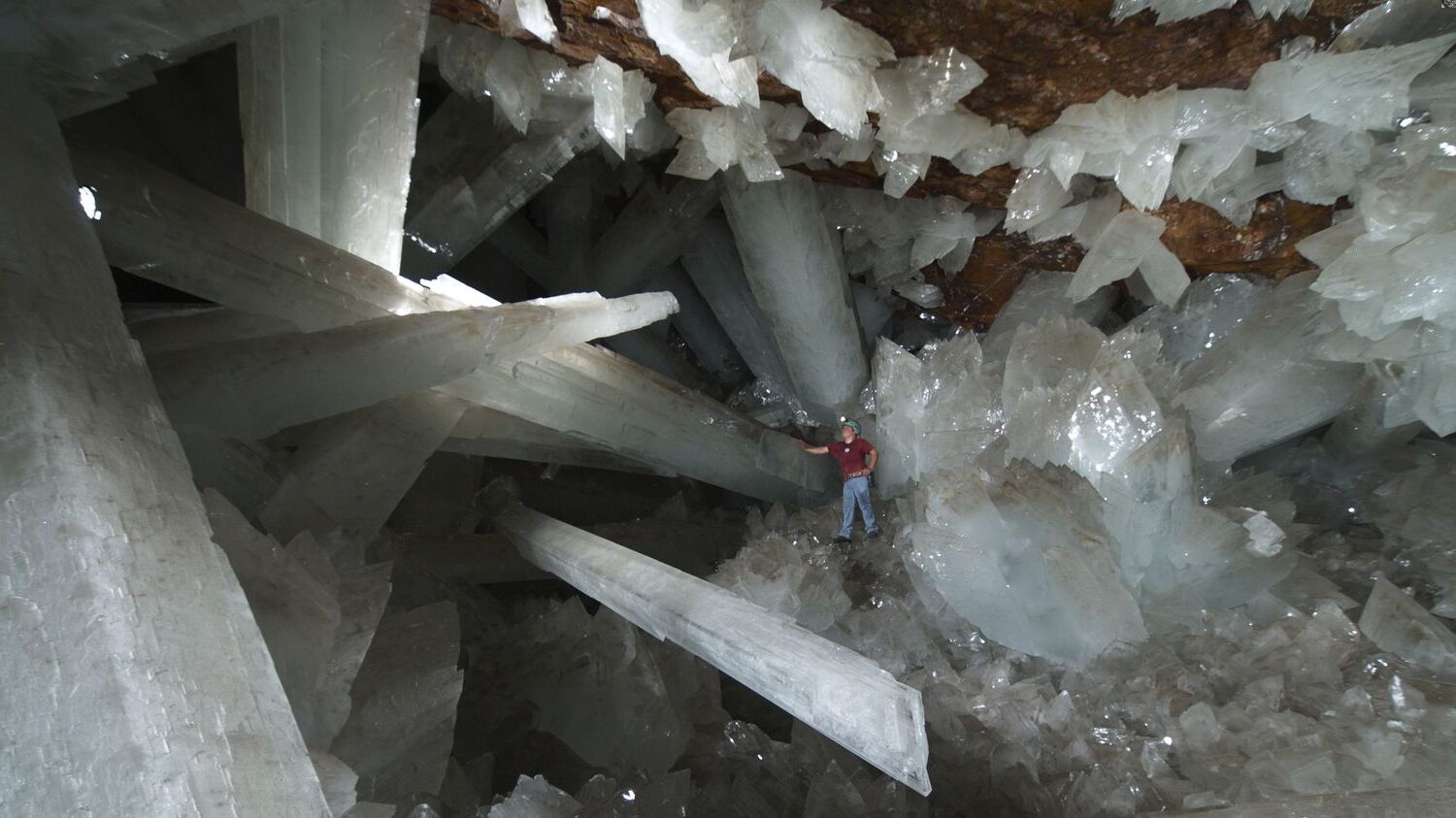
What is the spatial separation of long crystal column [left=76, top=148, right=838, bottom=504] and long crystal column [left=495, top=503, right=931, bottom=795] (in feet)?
1.67

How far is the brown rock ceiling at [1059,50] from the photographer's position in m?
1.84

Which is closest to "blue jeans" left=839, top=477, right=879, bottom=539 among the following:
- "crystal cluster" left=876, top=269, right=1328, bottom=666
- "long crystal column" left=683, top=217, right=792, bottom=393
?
"crystal cluster" left=876, top=269, right=1328, bottom=666

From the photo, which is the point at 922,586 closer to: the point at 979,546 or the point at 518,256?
the point at 979,546

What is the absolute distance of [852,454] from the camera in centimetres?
318

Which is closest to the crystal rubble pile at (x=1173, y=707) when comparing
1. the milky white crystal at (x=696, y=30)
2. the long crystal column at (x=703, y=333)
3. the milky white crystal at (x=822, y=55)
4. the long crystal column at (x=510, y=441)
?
the long crystal column at (x=510, y=441)

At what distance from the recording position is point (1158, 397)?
2.45 metres

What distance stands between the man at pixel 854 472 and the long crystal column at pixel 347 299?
1.27ft

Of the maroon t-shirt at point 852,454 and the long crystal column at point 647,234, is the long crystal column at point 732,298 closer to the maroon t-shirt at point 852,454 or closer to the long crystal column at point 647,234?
the long crystal column at point 647,234

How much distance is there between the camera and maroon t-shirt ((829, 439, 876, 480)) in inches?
125

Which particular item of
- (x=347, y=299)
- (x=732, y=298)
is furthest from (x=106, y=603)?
(x=732, y=298)

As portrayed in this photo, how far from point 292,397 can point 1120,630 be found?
2.14 m

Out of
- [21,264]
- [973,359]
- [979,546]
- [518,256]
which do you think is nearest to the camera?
[21,264]

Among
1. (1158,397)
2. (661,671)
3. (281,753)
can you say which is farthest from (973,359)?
(281,753)

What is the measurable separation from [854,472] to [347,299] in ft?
6.55
